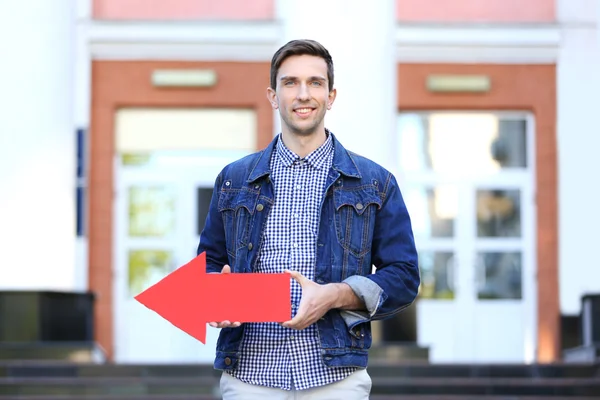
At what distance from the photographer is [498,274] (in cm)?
1628

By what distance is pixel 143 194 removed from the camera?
16.2 m

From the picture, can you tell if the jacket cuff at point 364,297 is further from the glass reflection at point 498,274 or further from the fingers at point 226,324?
the glass reflection at point 498,274

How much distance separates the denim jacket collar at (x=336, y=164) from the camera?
3.59m

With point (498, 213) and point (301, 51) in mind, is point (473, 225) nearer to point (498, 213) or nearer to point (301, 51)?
point (498, 213)

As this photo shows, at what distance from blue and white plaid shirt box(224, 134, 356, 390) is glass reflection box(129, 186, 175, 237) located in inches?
499

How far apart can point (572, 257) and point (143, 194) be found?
4941 millimetres

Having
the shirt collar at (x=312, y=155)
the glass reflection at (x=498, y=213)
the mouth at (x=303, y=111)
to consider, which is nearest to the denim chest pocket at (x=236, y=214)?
the shirt collar at (x=312, y=155)

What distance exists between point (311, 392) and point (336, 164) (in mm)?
585

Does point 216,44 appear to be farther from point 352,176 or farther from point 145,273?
point 352,176

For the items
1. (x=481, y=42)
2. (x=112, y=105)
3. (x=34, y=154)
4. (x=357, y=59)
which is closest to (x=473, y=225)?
(x=481, y=42)

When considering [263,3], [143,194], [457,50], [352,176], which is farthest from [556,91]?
[352,176]

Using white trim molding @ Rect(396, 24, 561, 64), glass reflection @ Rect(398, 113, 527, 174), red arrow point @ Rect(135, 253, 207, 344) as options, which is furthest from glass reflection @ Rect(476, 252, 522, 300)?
red arrow point @ Rect(135, 253, 207, 344)

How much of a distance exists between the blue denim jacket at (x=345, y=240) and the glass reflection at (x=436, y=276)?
12.6 m

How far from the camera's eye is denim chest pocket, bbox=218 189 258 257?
11.7ft
